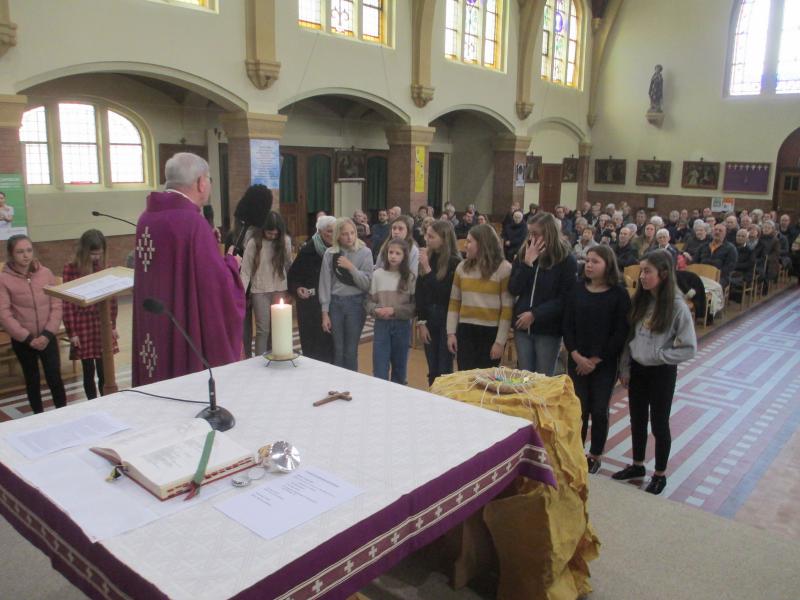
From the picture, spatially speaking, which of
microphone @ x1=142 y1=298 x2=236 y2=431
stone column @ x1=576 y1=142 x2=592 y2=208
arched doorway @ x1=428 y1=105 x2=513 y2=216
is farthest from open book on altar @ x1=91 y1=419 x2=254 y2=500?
stone column @ x1=576 y1=142 x2=592 y2=208

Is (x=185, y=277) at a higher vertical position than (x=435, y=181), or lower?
lower

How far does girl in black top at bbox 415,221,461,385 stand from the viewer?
4.56 metres

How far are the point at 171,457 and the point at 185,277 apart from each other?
1.37 meters

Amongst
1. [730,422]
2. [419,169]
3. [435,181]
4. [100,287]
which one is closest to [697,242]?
[730,422]

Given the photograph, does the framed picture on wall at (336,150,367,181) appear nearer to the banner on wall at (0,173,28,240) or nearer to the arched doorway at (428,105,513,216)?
the arched doorway at (428,105,513,216)

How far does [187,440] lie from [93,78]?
9.92m

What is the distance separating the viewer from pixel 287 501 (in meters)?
1.56

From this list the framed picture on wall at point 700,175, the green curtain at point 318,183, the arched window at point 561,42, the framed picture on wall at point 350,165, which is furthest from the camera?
the framed picture on wall at point 700,175

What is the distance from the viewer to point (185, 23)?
9.00 metres

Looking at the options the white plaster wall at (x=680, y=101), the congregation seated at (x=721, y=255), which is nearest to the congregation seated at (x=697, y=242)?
the congregation seated at (x=721, y=255)

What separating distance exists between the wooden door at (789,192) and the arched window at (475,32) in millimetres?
7908

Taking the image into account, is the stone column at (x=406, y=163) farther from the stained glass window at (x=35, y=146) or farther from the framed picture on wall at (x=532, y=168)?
the stained glass window at (x=35, y=146)

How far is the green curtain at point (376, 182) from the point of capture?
15.6m

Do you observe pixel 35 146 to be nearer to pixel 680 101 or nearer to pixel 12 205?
pixel 12 205
